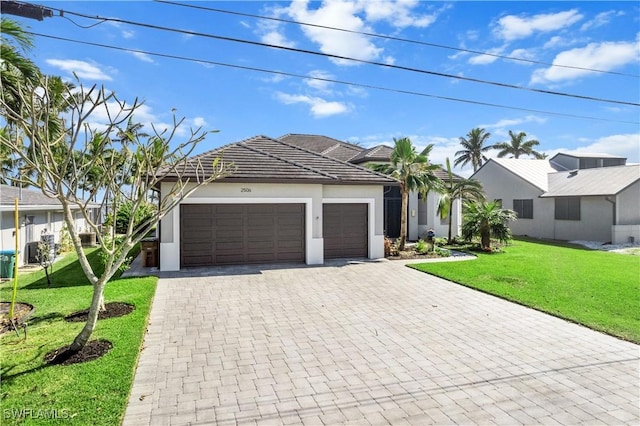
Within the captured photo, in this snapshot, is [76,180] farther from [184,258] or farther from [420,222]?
[420,222]

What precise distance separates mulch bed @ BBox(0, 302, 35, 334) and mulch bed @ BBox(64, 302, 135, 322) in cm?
92

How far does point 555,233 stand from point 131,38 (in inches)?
1041

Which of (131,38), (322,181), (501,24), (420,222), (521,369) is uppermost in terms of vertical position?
(501,24)

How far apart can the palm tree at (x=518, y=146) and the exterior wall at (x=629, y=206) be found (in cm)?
3165

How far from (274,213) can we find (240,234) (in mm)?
1521

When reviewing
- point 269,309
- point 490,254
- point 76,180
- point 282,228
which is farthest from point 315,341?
point 490,254

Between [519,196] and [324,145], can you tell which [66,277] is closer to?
[324,145]

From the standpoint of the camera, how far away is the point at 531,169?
29.5 meters

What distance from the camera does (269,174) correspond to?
47.0 ft

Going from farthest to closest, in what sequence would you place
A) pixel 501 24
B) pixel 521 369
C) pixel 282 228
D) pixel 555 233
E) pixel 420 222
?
pixel 555 233 → pixel 420 222 → pixel 282 228 → pixel 501 24 → pixel 521 369

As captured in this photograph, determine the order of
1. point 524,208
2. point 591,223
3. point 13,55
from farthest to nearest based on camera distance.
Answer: point 524,208 < point 591,223 < point 13,55

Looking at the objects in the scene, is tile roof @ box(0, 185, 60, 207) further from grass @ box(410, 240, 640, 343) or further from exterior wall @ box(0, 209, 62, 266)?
grass @ box(410, 240, 640, 343)

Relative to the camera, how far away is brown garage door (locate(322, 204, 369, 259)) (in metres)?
15.9

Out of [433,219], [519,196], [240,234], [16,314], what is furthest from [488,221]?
[16,314]
